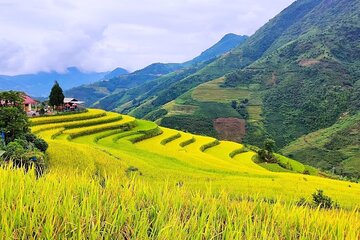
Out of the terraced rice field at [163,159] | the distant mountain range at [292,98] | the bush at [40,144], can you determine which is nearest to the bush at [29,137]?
the bush at [40,144]

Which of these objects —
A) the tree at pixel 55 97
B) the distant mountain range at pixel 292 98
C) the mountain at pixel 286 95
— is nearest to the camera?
the tree at pixel 55 97

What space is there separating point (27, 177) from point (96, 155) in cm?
1415

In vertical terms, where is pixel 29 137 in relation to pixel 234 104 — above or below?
above

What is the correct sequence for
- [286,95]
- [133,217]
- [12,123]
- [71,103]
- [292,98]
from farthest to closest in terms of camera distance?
[286,95] < [292,98] < [71,103] < [12,123] < [133,217]

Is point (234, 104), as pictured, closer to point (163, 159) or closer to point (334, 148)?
point (334, 148)

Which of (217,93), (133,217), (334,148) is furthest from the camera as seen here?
(217,93)

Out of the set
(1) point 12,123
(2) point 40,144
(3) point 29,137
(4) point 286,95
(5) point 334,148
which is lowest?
(5) point 334,148

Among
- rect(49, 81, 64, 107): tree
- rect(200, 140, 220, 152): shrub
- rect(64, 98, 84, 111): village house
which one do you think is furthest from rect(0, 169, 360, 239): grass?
rect(64, 98, 84, 111): village house

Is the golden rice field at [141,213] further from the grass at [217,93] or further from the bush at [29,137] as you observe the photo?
the grass at [217,93]

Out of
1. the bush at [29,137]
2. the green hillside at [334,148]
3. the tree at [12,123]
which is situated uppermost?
the tree at [12,123]

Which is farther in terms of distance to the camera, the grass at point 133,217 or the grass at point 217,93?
the grass at point 217,93

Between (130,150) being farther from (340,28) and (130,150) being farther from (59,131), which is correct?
(340,28)

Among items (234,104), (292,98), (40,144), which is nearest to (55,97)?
(40,144)

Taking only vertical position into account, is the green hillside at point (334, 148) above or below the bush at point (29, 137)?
below
